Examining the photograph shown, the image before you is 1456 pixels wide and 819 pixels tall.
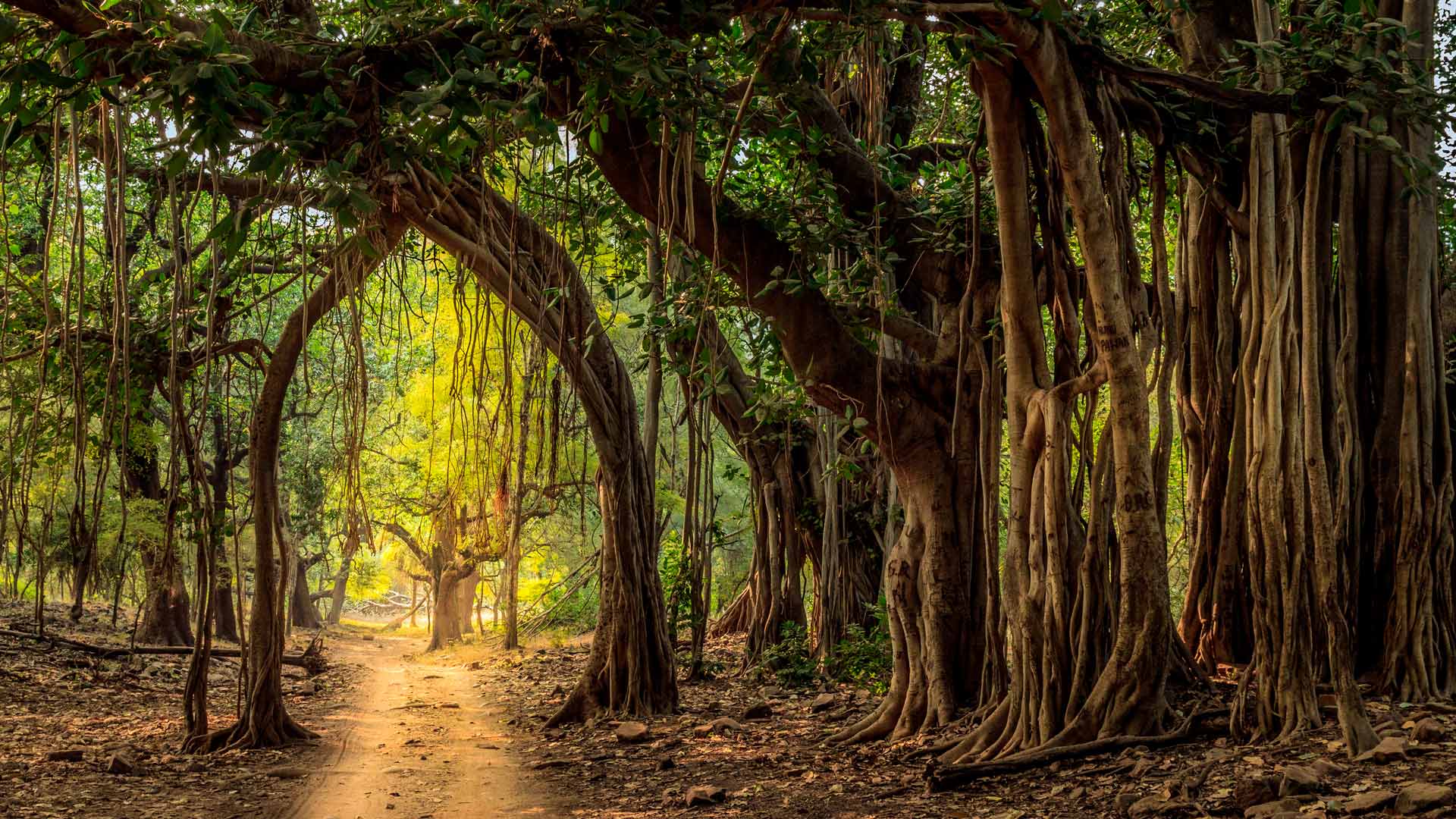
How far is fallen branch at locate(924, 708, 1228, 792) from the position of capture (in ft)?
11.9

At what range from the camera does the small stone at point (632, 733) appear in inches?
223

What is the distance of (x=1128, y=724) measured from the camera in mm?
3711

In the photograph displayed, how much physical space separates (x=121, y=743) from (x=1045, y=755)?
15.8 feet

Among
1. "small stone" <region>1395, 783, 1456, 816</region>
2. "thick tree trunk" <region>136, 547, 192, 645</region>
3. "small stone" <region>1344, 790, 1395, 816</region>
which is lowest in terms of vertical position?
"small stone" <region>1344, 790, 1395, 816</region>

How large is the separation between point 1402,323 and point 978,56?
6.58 feet

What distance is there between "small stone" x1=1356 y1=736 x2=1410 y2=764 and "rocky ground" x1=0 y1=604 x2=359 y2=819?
12.7 feet

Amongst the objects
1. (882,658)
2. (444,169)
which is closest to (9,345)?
(444,169)

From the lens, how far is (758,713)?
608 cm

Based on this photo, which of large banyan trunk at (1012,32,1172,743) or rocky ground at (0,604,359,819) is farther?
rocky ground at (0,604,359,819)

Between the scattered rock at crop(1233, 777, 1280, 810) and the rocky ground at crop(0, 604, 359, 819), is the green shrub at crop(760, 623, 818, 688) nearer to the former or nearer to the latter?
the rocky ground at crop(0, 604, 359, 819)

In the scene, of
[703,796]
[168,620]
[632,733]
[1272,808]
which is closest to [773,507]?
[632,733]

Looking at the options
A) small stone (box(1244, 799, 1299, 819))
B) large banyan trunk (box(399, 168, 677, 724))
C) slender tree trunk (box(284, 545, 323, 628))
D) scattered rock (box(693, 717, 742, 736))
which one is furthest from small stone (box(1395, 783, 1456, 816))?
slender tree trunk (box(284, 545, 323, 628))

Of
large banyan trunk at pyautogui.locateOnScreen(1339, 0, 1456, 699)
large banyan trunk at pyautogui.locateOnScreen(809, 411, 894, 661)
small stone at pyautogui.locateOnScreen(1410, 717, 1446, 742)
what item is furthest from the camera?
large banyan trunk at pyautogui.locateOnScreen(809, 411, 894, 661)

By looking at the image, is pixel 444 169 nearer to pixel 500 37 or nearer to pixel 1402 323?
pixel 500 37
